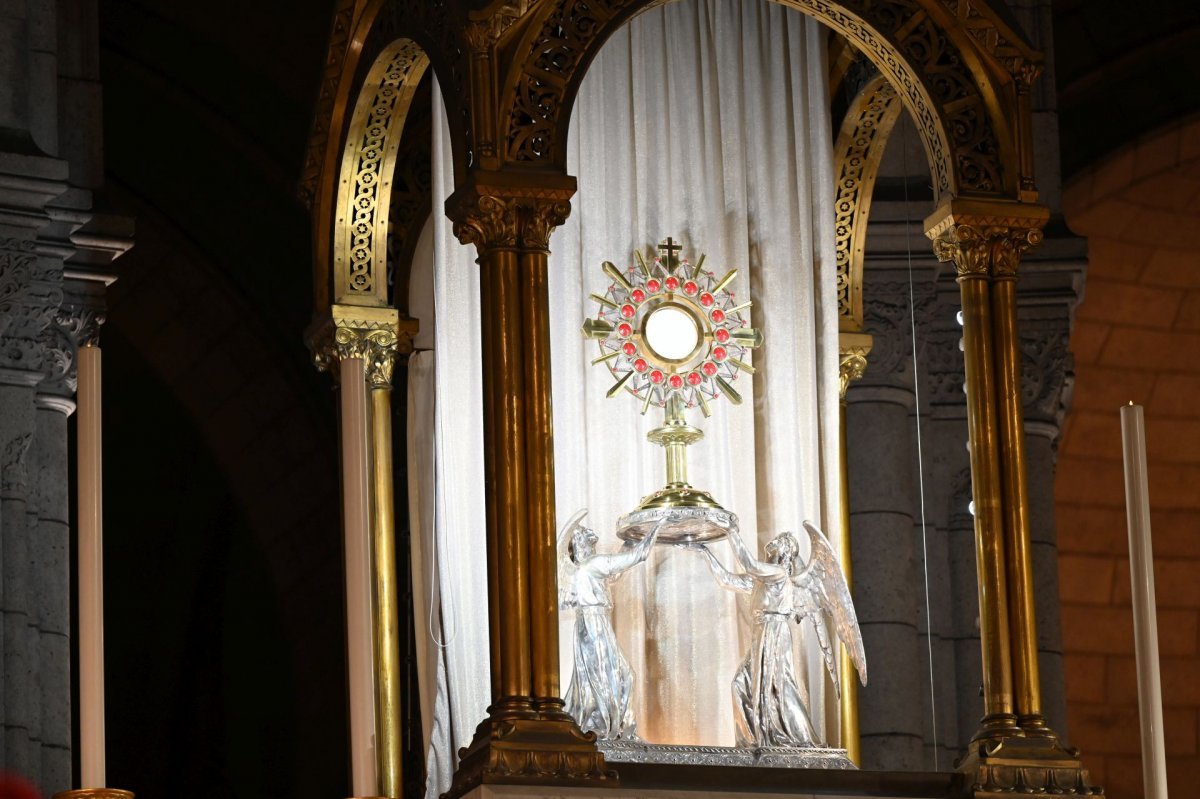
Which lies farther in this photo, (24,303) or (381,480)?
(24,303)

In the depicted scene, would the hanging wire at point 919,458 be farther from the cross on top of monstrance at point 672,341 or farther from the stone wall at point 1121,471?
the stone wall at point 1121,471

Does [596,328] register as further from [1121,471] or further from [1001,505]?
[1121,471]

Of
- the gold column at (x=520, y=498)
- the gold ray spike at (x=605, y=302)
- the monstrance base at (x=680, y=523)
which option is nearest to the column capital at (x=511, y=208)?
the gold column at (x=520, y=498)

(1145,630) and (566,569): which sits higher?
(566,569)

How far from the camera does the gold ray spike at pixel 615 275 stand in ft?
28.9

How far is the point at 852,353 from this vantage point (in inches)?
382

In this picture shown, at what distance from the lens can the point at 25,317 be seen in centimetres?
948

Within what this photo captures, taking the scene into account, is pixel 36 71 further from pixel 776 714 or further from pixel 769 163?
pixel 776 714

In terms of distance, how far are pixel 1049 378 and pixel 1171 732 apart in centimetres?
421

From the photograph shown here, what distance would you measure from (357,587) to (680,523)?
2.49 metres

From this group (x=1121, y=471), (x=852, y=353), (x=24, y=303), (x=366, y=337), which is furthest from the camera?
(x=1121, y=471)

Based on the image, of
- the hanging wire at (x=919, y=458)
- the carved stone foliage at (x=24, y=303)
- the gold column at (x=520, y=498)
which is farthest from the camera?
the hanging wire at (x=919, y=458)

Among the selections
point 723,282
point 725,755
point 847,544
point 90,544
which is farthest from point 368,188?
point 90,544

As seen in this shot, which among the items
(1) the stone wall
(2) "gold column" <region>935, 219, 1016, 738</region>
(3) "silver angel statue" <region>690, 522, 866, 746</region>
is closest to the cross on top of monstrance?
(3) "silver angel statue" <region>690, 522, 866, 746</region>
